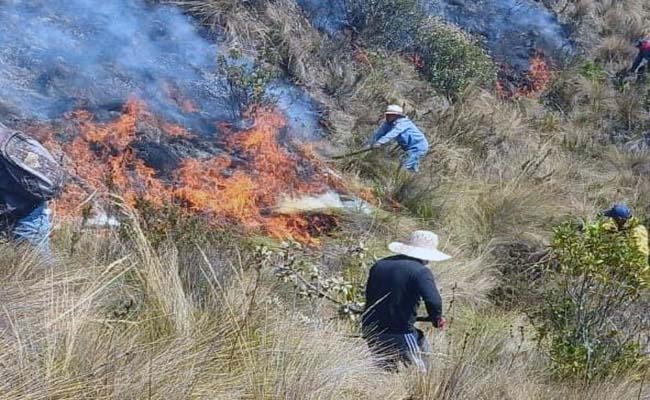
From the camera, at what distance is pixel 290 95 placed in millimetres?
11891

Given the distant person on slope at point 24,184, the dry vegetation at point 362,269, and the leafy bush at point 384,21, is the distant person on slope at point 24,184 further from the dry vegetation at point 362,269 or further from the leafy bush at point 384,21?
the leafy bush at point 384,21

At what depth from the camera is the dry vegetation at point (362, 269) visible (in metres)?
3.39

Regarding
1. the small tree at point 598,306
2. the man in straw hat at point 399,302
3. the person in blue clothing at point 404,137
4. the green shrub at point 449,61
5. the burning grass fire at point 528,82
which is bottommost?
the burning grass fire at point 528,82

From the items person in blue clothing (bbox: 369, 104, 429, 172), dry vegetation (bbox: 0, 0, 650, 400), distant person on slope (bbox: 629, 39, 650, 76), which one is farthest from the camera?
distant person on slope (bbox: 629, 39, 650, 76)

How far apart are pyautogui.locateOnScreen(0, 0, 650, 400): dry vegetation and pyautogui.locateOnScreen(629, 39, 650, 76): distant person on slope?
416 millimetres

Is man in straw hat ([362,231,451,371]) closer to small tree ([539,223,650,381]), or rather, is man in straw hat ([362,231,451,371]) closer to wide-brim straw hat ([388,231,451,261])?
wide-brim straw hat ([388,231,451,261])

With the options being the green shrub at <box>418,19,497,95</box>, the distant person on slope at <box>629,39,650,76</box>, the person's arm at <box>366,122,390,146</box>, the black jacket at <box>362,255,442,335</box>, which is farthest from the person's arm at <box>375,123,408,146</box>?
the distant person on slope at <box>629,39,650,76</box>

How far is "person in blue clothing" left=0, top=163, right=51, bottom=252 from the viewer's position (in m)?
4.97

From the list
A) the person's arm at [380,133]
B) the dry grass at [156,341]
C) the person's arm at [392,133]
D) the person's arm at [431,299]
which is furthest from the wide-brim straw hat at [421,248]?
the person's arm at [380,133]

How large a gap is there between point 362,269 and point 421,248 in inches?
57.1

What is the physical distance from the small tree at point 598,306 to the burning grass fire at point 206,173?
296 cm

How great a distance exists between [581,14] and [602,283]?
14.5 meters

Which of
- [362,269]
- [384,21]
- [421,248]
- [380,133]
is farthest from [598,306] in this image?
[384,21]

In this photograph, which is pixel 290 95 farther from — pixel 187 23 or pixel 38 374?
pixel 38 374
